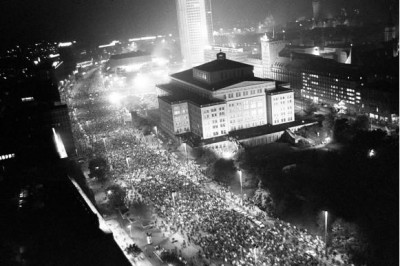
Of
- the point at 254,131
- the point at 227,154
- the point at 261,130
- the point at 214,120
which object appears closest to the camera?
the point at 227,154

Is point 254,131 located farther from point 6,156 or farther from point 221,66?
point 6,156

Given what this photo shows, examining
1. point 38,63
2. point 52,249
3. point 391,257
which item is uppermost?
point 38,63

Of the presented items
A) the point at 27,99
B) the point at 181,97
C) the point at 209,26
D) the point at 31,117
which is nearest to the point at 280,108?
the point at 181,97

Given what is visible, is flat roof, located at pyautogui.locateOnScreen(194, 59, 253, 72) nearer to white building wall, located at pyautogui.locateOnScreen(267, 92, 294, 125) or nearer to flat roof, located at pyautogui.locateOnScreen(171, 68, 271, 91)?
flat roof, located at pyautogui.locateOnScreen(171, 68, 271, 91)

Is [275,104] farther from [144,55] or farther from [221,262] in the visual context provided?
[144,55]

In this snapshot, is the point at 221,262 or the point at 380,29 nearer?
the point at 221,262

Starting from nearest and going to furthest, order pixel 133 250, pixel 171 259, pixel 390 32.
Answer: pixel 171 259 → pixel 133 250 → pixel 390 32

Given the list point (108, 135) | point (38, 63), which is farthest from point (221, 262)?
point (38, 63)

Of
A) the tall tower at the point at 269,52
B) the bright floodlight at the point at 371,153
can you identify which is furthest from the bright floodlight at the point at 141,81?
the bright floodlight at the point at 371,153
